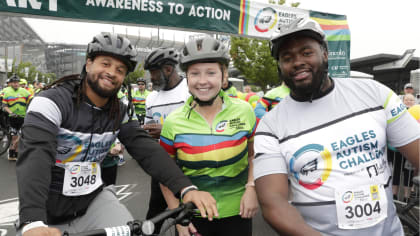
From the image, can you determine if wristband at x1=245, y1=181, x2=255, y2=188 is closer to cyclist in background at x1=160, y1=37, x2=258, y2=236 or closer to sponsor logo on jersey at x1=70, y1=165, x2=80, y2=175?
cyclist in background at x1=160, y1=37, x2=258, y2=236

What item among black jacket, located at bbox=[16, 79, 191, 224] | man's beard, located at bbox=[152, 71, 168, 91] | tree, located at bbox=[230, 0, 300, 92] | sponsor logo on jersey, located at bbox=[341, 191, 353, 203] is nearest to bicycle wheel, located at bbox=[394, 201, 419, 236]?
sponsor logo on jersey, located at bbox=[341, 191, 353, 203]

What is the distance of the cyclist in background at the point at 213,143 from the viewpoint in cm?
223

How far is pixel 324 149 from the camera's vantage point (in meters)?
1.64

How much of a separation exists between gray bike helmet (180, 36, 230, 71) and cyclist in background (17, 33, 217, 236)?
0.43 m

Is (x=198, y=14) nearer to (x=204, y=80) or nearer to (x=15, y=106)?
(x=204, y=80)

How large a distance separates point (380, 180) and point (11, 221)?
533 cm

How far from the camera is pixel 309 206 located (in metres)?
1.66

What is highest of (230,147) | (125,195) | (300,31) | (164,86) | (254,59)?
(254,59)

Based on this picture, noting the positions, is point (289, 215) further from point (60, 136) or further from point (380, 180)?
point (60, 136)

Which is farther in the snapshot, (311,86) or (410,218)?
(410,218)

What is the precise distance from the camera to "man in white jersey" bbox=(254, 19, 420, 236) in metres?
1.61

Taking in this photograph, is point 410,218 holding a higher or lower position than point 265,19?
lower

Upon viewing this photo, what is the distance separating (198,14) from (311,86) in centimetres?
395

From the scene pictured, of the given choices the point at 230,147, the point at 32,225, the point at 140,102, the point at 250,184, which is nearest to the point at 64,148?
the point at 32,225
